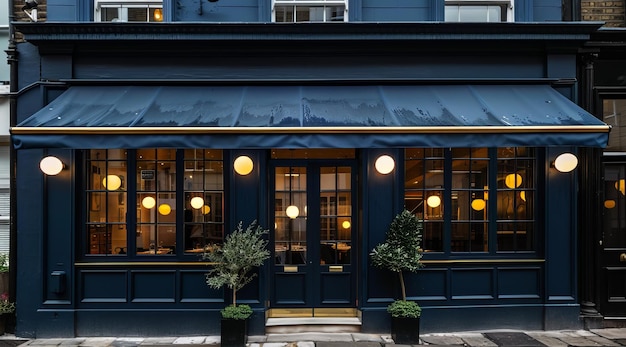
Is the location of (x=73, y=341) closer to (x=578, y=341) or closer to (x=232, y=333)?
(x=232, y=333)

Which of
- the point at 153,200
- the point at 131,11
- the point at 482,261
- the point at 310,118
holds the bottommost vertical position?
the point at 482,261

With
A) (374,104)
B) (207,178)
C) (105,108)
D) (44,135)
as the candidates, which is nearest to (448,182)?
(374,104)

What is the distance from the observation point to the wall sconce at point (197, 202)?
26.9 feet

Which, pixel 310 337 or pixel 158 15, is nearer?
pixel 310 337

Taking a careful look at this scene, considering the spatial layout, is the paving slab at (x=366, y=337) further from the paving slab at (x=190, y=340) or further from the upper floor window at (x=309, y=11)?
the upper floor window at (x=309, y=11)

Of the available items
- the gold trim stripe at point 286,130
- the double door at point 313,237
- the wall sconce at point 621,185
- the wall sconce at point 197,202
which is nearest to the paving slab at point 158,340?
the double door at point 313,237

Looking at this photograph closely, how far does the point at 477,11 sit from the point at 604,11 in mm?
2462

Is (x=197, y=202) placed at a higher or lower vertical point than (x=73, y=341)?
higher

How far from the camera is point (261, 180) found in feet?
26.3

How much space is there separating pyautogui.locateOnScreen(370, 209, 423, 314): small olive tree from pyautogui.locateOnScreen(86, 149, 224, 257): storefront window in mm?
2934

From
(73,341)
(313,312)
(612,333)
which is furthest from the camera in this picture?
(313,312)

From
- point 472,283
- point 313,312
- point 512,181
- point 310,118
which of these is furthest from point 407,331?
point 310,118

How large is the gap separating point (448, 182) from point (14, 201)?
7.71 m

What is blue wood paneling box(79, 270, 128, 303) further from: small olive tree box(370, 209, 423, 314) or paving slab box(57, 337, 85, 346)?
small olive tree box(370, 209, 423, 314)
